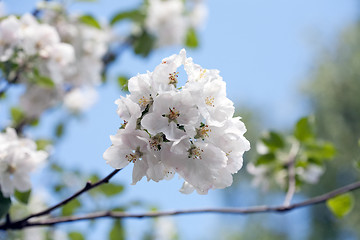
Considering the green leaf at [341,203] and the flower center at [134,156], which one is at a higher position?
the flower center at [134,156]

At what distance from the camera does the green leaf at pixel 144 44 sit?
8.80ft

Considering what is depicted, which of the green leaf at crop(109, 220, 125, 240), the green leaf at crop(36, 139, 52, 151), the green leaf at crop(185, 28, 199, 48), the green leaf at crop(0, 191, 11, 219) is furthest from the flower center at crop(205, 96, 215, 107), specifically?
the green leaf at crop(185, 28, 199, 48)

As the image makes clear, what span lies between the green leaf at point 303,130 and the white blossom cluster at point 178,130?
1.07 m

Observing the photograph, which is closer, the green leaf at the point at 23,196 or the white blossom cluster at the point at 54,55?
the green leaf at the point at 23,196

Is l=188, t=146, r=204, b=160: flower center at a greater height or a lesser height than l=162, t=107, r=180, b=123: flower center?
lesser

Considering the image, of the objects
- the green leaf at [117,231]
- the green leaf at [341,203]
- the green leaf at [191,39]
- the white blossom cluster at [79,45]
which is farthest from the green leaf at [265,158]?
the green leaf at [191,39]

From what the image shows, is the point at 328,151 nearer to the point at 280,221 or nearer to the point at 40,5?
the point at 40,5

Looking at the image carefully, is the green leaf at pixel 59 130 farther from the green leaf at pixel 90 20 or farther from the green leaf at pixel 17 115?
the green leaf at pixel 90 20

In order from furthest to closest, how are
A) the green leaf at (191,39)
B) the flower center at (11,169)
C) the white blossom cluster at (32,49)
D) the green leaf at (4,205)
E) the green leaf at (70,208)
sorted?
1. the green leaf at (191,39)
2. the green leaf at (70,208)
3. the white blossom cluster at (32,49)
4. the flower center at (11,169)
5. the green leaf at (4,205)

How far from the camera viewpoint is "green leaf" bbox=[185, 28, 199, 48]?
9.78ft

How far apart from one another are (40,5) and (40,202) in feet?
4.23

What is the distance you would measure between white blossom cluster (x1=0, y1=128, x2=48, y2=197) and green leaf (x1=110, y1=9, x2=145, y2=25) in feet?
4.78

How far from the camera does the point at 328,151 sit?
1.93m

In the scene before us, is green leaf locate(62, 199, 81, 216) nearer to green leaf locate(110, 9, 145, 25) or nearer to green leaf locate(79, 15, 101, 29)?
green leaf locate(79, 15, 101, 29)
